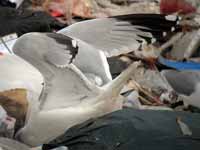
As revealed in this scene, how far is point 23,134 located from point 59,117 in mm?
130

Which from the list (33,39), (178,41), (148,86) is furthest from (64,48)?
(178,41)

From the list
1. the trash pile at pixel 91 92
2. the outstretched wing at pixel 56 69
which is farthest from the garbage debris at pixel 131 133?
the outstretched wing at pixel 56 69

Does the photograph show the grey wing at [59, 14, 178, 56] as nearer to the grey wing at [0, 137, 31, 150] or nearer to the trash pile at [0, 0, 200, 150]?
the trash pile at [0, 0, 200, 150]

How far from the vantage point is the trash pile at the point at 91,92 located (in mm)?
1487

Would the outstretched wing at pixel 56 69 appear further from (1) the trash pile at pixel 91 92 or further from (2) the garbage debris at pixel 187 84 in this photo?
(2) the garbage debris at pixel 187 84

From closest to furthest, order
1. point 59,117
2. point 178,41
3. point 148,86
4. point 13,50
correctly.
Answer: point 59,117 < point 13,50 < point 148,86 < point 178,41

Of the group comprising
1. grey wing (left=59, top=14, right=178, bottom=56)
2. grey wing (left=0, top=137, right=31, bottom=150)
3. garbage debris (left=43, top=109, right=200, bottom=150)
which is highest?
grey wing (left=59, top=14, right=178, bottom=56)

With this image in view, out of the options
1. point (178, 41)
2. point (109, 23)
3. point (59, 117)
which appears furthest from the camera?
point (178, 41)

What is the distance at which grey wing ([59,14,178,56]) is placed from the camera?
2.00 meters

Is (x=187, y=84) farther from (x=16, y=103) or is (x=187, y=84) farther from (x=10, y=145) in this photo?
(x=10, y=145)

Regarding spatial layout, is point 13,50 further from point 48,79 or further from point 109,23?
point 109,23

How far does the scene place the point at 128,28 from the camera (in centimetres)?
205

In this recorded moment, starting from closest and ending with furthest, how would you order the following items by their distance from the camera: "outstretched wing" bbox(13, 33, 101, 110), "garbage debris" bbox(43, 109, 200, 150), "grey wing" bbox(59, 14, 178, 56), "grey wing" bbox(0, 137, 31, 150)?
"garbage debris" bbox(43, 109, 200, 150) < "grey wing" bbox(0, 137, 31, 150) < "outstretched wing" bbox(13, 33, 101, 110) < "grey wing" bbox(59, 14, 178, 56)

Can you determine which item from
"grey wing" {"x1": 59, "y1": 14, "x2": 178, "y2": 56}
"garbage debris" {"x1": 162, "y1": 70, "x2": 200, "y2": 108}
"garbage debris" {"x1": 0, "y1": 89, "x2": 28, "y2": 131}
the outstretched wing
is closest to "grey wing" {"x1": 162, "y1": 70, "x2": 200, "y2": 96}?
"garbage debris" {"x1": 162, "y1": 70, "x2": 200, "y2": 108}
